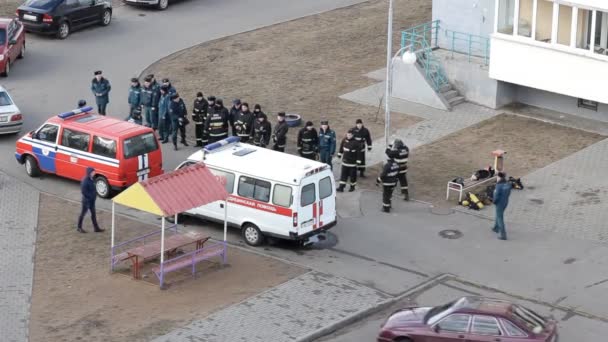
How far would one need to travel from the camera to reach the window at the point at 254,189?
24.2 meters

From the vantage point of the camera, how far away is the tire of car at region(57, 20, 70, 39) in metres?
39.8

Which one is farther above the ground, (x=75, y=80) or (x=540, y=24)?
(x=540, y=24)

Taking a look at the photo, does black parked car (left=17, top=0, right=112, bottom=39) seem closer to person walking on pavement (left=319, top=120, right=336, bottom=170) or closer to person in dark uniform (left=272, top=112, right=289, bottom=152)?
person in dark uniform (left=272, top=112, right=289, bottom=152)

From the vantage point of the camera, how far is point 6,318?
21422 mm

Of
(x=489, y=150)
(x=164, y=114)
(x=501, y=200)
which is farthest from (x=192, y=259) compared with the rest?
(x=489, y=150)

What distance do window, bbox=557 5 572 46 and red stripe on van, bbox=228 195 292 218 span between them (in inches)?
451

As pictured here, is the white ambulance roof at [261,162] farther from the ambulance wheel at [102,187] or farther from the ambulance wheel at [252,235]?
the ambulance wheel at [102,187]

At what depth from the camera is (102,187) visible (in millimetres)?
27375

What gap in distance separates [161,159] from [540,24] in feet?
36.4

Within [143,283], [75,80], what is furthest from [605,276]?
[75,80]

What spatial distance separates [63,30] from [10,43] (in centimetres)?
386

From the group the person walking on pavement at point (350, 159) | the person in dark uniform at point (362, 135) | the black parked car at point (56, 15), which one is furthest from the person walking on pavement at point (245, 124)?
the black parked car at point (56, 15)

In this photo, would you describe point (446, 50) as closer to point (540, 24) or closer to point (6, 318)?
point (540, 24)

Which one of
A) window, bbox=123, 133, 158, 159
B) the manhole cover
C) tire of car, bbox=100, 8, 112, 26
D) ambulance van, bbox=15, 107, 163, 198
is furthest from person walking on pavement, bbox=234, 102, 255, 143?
tire of car, bbox=100, 8, 112, 26
